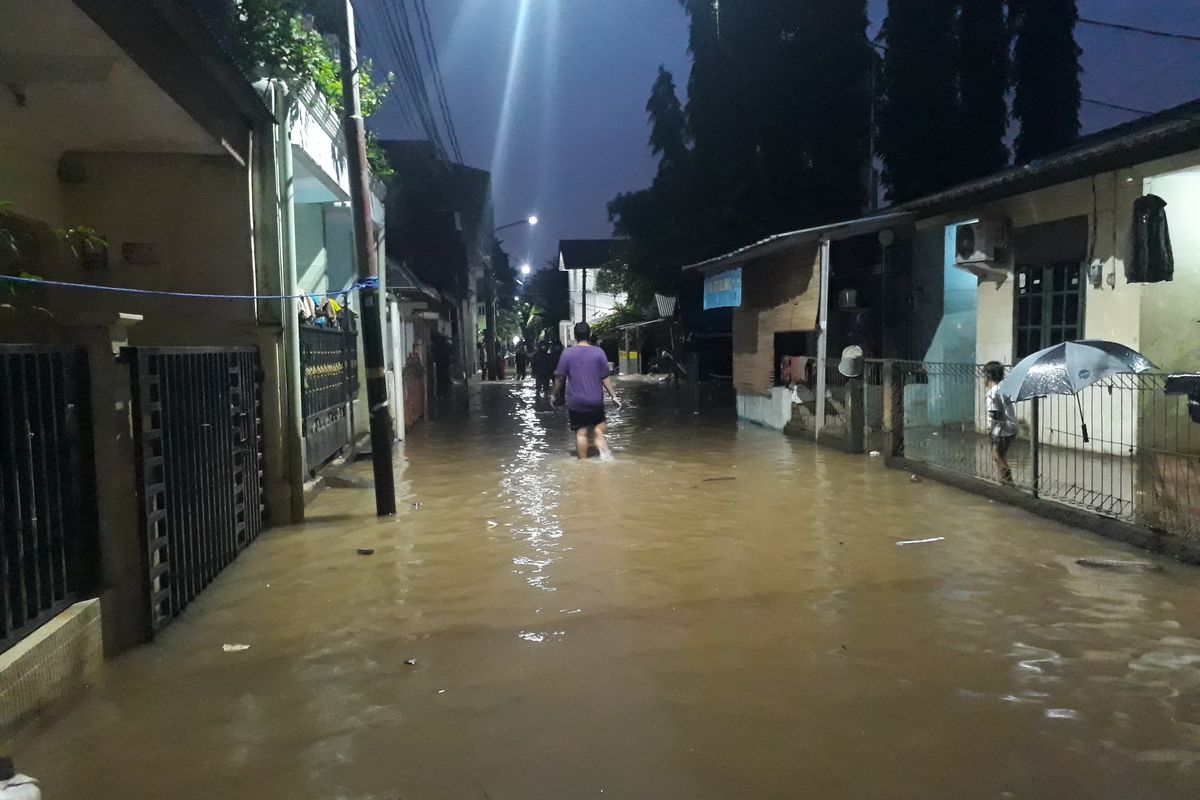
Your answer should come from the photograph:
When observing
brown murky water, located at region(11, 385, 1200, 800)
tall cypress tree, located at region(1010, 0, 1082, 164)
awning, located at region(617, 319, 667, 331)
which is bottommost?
brown murky water, located at region(11, 385, 1200, 800)

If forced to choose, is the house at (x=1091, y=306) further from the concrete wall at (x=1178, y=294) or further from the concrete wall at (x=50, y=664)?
the concrete wall at (x=50, y=664)

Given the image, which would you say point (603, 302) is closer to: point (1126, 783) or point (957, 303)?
point (957, 303)

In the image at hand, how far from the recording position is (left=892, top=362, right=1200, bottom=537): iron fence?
6703 mm

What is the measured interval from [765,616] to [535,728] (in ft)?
6.54

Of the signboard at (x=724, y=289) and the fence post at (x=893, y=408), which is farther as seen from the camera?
the signboard at (x=724, y=289)

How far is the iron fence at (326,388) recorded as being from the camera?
920 centimetres

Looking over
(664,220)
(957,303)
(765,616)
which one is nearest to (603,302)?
(664,220)

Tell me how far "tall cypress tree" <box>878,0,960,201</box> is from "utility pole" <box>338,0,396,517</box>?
24009mm

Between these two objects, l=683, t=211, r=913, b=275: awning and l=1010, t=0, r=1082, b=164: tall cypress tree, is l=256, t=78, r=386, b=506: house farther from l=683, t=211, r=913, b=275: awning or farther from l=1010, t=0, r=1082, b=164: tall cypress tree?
l=1010, t=0, r=1082, b=164: tall cypress tree

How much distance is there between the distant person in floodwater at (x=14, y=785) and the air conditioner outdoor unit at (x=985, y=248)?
12634 millimetres

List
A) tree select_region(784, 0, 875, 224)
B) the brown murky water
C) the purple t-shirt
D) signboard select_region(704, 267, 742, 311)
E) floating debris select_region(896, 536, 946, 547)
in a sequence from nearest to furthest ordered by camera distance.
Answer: the brown murky water, floating debris select_region(896, 536, 946, 547), the purple t-shirt, signboard select_region(704, 267, 742, 311), tree select_region(784, 0, 875, 224)

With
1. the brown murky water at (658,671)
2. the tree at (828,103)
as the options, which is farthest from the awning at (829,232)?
the tree at (828,103)

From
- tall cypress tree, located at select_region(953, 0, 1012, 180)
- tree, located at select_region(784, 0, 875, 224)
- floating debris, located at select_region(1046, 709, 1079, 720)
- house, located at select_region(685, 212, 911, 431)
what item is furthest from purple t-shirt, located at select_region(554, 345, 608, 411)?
tall cypress tree, located at select_region(953, 0, 1012, 180)

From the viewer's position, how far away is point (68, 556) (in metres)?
4.52
